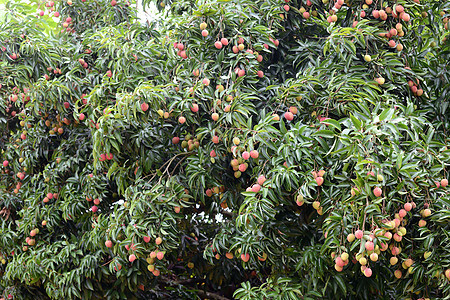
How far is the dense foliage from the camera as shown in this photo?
2.57m

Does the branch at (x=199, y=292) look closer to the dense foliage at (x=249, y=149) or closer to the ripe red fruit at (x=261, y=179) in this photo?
the dense foliage at (x=249, y=149)

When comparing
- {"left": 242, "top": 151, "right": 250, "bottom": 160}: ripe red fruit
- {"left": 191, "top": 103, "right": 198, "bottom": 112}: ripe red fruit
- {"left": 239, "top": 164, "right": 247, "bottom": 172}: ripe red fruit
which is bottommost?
{"left": 239, "top": 164, "right": 247, "bottom": 172}: ripe red fruit

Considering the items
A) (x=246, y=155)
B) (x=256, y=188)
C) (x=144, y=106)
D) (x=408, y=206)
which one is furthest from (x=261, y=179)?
(x=144, y=106)

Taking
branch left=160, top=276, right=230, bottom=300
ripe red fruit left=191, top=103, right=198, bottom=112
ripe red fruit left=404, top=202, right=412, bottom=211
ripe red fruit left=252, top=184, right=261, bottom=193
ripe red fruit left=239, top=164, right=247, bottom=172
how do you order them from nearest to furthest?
ripe red fruit left=404, top=202, right=412, bottom=211 → ripe red fruit left=252, top=184, right=261, bottom=193 → ripe red fruit left=239, top=164, right=247, bottom=172 → ripe red fruit left=191, top=103, right=198, bottom=112 → branch left=160, top=276, right=230, bottom=300

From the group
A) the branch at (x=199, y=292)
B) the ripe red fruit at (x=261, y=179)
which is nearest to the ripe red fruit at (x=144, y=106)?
the ripe red fruit at (x=261, y=179)

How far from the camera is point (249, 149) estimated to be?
2.83 metres

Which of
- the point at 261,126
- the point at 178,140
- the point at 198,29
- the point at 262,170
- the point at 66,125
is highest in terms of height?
the point at 198,29

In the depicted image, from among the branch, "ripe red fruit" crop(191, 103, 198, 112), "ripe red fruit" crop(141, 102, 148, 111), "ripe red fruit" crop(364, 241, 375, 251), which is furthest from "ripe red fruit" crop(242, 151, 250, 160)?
the branch

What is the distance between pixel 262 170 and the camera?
111 inches

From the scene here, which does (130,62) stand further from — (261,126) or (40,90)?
(261,126)

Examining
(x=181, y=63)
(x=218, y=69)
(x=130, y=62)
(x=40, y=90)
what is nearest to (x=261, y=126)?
(x=218, y=69)

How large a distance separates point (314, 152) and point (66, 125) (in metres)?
2.71

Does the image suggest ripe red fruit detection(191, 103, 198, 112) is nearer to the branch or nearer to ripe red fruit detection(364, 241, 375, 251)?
ripe red fruit detection(364, 241, 375, 251)

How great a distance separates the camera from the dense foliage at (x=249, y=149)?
101 inches
